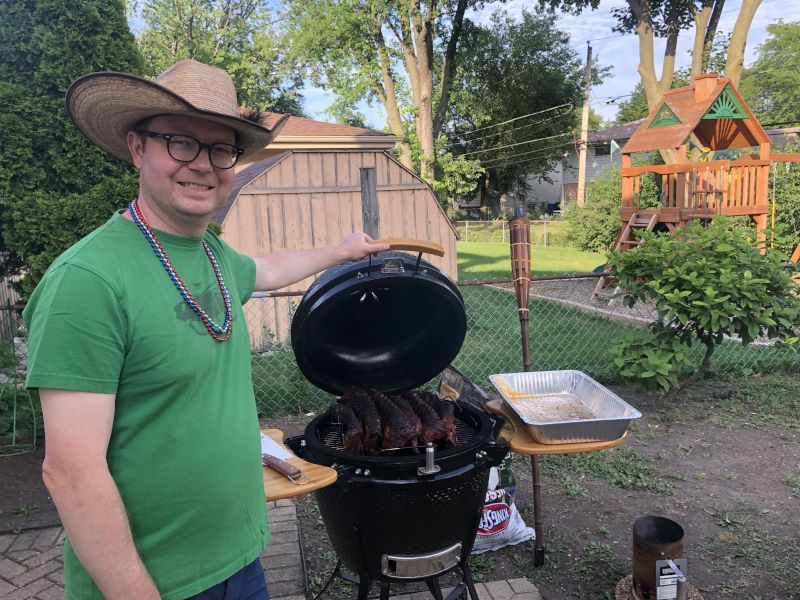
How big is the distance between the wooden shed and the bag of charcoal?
518 cm

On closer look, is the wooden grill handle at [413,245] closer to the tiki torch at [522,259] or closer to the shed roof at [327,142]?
the tiki torch at [522,259]

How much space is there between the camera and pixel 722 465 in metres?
4.45

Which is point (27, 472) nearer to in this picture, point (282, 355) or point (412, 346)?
point (282, 355)

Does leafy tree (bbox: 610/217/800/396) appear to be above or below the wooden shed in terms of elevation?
below

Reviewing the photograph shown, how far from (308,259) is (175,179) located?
949mm

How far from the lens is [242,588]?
63.9 inches

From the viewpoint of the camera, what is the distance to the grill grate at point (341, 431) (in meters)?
2.42

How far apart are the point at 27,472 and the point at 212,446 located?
3913mm

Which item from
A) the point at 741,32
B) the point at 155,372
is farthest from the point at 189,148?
the point at 741,32

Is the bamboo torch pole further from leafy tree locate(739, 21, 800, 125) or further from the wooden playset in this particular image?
leafy tree locate(739, 21, 800, 125)

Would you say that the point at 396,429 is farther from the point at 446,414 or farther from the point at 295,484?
the point at 295,484

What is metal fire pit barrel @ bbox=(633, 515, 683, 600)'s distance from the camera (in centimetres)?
259

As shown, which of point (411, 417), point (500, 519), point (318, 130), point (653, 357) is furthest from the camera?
point (318, 130)

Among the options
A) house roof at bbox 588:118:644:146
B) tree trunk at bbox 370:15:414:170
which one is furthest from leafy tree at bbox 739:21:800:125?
tree trunk at bbox 370:15:414:170
